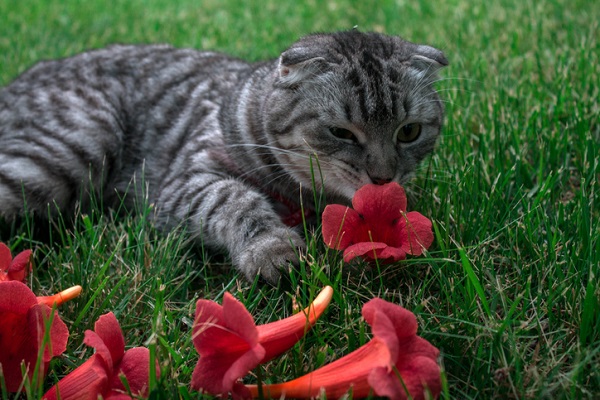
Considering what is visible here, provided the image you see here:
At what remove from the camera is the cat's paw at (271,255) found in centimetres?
236

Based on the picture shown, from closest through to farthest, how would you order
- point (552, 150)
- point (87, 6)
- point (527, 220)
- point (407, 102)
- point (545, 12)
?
point (527, 220) → point (407, 102) → point (552, 150) → point (545, 12) → point (87, 6)

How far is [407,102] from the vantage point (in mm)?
2691

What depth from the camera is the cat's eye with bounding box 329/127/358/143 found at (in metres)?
2.66

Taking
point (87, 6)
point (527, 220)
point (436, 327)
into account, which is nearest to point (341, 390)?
point (436, 327)

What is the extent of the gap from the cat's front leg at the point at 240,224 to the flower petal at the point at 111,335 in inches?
27.7

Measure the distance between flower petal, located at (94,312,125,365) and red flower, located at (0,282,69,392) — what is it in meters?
0.15

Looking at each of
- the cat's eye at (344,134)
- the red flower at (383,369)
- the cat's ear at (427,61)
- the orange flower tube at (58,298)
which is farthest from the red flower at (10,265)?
the cat's ear at (427,61)

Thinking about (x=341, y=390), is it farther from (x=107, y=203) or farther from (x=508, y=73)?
(x=508, y=73)

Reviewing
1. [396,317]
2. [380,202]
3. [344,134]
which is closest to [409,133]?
[344,134]

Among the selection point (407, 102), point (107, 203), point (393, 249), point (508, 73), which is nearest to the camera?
point (393, 249)

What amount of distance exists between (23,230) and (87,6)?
490cm

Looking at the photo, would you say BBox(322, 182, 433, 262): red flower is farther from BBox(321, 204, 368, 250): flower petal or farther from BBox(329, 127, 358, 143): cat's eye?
BBox(329, 127, 358, 143): cat's eye

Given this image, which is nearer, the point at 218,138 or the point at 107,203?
the point at 218,138

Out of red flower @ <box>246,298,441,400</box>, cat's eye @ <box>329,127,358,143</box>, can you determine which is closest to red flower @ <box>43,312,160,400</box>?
red flower @ <box>246,298,441,400</box>
